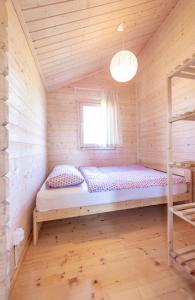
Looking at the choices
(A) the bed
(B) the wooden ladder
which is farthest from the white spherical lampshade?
(A) the bed

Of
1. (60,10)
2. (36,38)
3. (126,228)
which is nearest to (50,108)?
(36,38)

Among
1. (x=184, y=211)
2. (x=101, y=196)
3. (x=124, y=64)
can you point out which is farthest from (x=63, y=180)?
(x=124, y=64)

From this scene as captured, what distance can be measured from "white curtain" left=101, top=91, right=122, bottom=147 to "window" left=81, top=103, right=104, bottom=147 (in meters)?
0.12

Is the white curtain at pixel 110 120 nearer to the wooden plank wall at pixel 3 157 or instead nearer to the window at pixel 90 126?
the window at pixel 90 126

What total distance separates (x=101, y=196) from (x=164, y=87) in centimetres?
214

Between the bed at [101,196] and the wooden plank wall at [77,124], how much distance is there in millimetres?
1491

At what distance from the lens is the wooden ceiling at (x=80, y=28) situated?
1.48 m

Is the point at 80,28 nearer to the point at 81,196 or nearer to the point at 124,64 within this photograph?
the point at 124,64

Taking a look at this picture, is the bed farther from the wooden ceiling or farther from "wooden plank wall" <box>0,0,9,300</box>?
the wooden ceiling

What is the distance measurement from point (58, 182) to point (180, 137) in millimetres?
1853

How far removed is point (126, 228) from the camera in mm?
2039

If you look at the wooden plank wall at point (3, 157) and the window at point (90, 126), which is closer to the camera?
the wooden plank wall at point (3, 157)

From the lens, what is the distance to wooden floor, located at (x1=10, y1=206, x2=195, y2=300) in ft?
3.72

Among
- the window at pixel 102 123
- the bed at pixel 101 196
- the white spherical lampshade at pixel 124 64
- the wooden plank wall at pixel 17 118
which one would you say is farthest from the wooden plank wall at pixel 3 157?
the window at pixel 102 123
